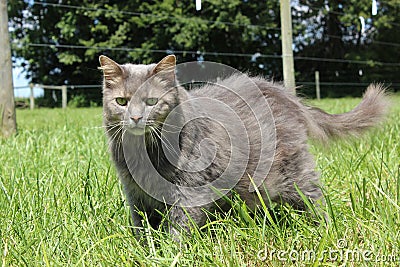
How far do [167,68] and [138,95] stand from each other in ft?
0.57

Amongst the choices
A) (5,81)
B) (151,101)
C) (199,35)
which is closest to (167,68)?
(151,101)

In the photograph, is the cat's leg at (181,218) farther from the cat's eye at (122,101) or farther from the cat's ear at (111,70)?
the cat's ear at (111,70)

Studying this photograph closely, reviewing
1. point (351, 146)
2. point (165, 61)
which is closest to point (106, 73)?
point (165, 61)

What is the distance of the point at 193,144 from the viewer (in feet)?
6.06

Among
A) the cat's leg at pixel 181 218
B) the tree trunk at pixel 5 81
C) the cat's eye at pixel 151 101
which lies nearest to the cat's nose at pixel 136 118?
the cat's eye at pixel 151 101

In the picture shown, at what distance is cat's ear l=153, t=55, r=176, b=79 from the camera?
1887mm

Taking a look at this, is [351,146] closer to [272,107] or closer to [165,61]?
[272,107]

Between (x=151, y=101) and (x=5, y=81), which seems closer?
(x=151, y=101)

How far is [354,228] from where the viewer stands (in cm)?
164

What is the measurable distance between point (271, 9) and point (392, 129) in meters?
13.7

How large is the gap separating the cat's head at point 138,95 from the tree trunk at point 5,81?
267cm

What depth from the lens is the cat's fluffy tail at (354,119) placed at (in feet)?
7.89

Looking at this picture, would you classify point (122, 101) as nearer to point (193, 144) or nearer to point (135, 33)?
point (193, 144)

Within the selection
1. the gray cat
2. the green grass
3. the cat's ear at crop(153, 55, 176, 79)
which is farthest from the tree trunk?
the cat's ear at crop(153, 55, 176, 79)
